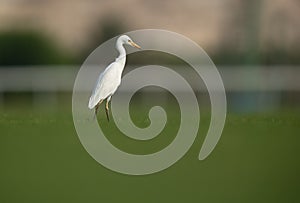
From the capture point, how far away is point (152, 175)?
3.66 m

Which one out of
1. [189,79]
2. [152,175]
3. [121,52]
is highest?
[121,52]

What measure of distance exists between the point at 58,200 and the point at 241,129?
5.34ft

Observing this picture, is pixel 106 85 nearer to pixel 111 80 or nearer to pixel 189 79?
pixel 111 80

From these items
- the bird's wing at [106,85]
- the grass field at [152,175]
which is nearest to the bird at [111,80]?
the bird's wing at [106,85]

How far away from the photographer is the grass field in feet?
10.8

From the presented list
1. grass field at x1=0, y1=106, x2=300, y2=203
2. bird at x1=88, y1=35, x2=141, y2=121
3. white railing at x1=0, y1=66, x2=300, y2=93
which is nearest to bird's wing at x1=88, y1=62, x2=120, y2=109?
bird at x1=88, y1=35, x2=141, y2=121

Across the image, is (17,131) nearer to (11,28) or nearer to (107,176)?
(107,176)

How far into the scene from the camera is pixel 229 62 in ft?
75.0

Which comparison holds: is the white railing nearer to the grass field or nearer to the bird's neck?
the grass field

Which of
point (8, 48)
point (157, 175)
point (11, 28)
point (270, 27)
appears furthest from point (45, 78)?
point (157, 175)

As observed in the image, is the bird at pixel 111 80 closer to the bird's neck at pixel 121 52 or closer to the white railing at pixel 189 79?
the bird's neck at pixel 121 52

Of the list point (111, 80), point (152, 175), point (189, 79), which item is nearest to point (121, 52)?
point (111, 80)

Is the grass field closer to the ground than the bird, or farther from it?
closer to the ground

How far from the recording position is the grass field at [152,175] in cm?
330
